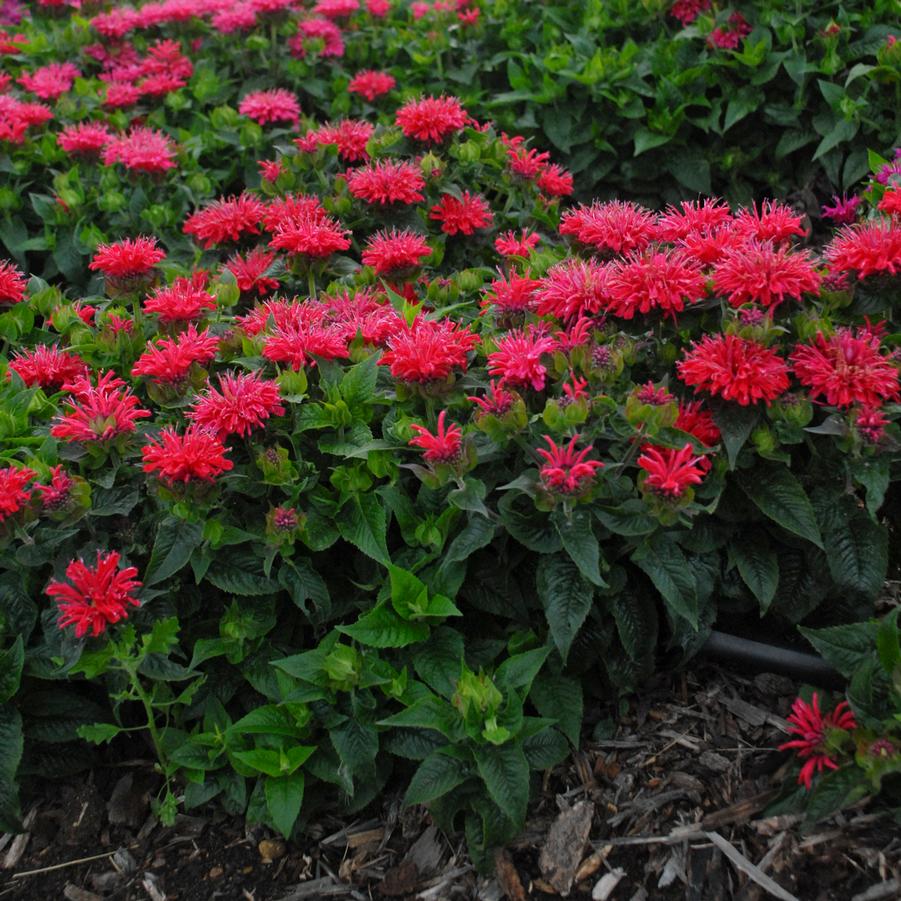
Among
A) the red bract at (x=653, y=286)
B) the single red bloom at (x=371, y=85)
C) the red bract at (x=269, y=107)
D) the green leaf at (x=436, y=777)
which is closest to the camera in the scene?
the green leaf at (x=436, y=777)

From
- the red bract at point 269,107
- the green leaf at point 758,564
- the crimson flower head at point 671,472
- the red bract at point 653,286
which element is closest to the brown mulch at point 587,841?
the green leaf at point 758,564

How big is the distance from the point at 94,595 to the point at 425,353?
0.80 meters

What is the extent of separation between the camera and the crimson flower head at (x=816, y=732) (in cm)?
175

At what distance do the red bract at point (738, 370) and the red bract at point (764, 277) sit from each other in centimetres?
10

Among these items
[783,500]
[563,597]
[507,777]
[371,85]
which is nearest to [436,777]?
[507,777]

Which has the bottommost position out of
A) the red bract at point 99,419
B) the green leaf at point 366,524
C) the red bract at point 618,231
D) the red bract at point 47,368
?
the green leaf at point 366,524

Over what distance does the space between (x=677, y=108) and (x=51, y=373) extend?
7.87ft

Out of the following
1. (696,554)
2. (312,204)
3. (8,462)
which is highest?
(312,204)

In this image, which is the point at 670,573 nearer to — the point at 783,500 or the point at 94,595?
the point at 783,500

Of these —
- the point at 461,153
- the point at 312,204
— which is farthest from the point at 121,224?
the point at 461,153

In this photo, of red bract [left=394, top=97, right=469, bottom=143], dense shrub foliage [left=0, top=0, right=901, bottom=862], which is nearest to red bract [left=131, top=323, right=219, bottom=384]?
dense shrub foliage [left=0, top=0, right=901, bottom=862]

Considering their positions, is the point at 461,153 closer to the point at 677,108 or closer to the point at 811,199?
the point at 677,108

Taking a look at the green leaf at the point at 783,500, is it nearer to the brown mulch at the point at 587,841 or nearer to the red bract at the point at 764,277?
the red bract at the point at 764,277

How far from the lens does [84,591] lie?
1896 mm
